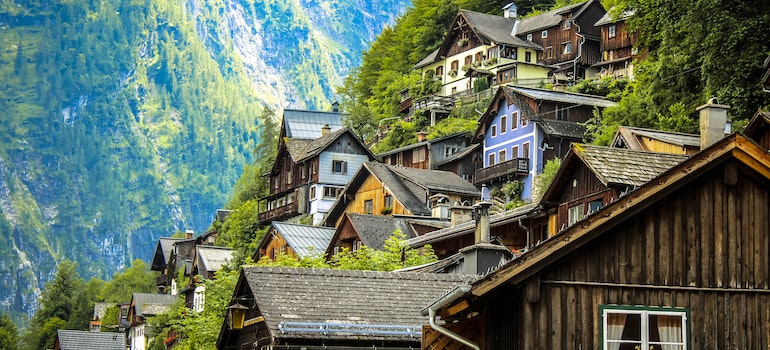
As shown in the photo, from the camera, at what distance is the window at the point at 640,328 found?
1917 centimetres

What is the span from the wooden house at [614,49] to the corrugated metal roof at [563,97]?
10.7 metres

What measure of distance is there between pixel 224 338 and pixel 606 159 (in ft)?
44.3

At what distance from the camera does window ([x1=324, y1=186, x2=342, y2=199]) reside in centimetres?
9588

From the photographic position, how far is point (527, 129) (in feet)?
268

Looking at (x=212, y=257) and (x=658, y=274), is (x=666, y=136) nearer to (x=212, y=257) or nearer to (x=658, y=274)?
(x=658, y=274)

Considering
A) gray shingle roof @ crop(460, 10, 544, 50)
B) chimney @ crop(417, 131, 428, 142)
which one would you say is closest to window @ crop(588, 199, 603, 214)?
chimney @ crop(417, 131, 428, 142)

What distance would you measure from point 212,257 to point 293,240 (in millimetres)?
32436

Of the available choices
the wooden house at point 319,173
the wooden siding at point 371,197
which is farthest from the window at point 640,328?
the wooden house at point 319,173

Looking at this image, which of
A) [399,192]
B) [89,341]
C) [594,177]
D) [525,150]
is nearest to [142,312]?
[89,341]

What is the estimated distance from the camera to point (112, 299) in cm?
14525

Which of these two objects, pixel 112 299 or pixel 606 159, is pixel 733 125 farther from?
pixel 112 299

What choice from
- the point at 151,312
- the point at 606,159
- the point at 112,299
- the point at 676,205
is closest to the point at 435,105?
the point at 151,312

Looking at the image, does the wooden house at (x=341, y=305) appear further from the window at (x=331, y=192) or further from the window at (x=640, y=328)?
the window at (x=331, y=192)

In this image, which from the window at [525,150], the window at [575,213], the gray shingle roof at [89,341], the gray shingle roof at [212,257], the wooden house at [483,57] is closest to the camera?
the window at [575,213]
